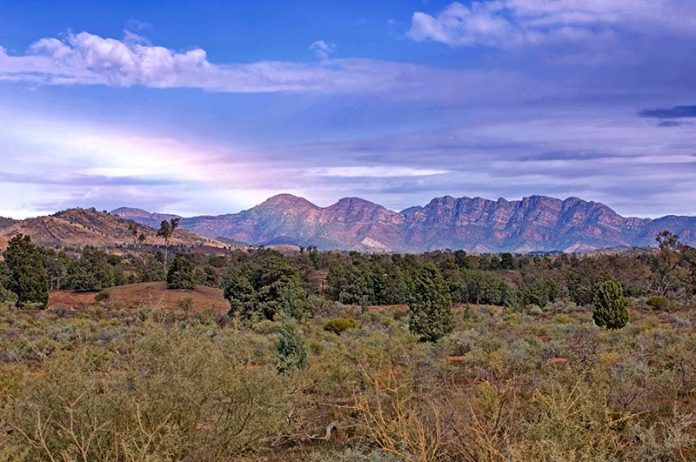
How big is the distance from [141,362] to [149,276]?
68.2 metres

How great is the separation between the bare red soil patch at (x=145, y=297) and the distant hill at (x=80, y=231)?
96716 millimetres

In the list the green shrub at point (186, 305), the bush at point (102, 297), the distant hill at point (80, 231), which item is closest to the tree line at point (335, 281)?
the green shrub at point (186, 305)

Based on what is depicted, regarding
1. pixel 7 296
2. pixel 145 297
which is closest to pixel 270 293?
pixel 145 297

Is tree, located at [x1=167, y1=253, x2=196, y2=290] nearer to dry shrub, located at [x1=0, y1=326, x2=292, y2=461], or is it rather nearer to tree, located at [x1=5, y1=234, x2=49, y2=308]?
tree, located at [x1=5, y1=234, x2=49, y2=308]

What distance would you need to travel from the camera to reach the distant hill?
159875 millimetres

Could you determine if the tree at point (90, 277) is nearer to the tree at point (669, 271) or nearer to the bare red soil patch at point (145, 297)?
the bare red soil patch at point (145, 297)

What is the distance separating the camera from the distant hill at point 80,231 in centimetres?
15988

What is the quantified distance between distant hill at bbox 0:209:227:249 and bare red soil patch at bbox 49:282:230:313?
96716 millimetres

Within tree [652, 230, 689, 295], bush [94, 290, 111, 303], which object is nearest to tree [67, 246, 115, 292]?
bush [94, 290, 111, 303]

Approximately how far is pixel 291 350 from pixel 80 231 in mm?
163113

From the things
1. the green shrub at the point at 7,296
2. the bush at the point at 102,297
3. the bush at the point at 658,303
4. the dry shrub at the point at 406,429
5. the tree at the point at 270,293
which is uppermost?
the dry shrub at the point at 406,429

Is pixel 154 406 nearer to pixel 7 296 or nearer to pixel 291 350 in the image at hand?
pixel 291 350

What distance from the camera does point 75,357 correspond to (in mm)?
9672

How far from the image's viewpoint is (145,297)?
53844 millimetres
